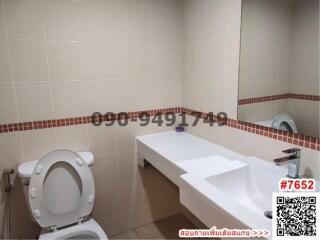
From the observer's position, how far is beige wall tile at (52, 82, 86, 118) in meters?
1.75

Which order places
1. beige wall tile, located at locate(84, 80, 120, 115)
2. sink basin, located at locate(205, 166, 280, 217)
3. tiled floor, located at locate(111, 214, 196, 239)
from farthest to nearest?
1. tiled floor, located at locate(111, 214, 196, 239)
2. beige wall tile, located at locate(84, 80, 120, 115)
3. sink basin, located at locate(205, 166, 280, 217)

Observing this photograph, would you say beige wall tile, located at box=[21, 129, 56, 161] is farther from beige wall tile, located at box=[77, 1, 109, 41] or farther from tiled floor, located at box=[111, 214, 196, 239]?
tiled floor, located at box=[111, 214, 196, 239]

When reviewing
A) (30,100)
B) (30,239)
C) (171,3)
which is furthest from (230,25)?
(30,239)

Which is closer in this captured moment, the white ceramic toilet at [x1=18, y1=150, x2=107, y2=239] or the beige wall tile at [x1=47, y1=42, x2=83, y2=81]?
the white ceramic toilet at [x1=18, y1=150, x2=107, y2=239]

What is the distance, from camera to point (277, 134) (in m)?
1.38

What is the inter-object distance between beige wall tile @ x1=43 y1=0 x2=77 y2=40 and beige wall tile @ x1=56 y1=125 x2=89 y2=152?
2.11ft

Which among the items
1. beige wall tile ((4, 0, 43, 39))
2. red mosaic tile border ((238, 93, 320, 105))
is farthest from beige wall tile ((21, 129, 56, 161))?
red mosaic tile border ((238, 93, 320, 105))

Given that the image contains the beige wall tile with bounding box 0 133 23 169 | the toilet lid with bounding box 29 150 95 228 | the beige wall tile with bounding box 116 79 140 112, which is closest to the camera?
the toilet lid with bounding box 29 150 95 228

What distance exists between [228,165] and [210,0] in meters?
1.16

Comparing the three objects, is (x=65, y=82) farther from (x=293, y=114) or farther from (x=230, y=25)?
(x=293, y=114)

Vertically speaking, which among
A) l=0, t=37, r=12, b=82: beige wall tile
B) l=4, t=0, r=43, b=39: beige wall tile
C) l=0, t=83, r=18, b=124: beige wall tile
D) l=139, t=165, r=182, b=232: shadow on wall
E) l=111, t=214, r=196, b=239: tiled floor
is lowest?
l=111, t=214, r=196, b=239: tiled floor

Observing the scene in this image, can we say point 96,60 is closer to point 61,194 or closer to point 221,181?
point 61,194

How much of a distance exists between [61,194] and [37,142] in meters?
0.41

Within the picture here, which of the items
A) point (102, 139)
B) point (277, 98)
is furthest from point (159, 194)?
point (277, 98)
